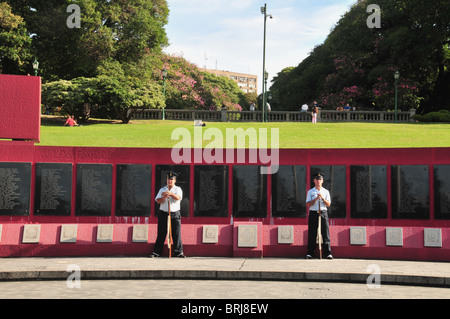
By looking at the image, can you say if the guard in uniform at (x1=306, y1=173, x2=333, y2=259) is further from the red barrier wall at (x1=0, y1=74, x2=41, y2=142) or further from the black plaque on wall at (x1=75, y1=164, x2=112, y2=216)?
the red barrier wall at (x1=0, y1=74, x2=41, y2=142)

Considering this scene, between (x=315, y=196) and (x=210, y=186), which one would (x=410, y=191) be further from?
(x=210, y=186)

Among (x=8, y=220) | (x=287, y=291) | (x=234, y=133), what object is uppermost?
(x=234, y=133)

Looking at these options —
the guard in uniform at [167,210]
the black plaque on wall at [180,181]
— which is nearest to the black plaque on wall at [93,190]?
the black plaque on wall at [180,181]

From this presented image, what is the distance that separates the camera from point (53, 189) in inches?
491

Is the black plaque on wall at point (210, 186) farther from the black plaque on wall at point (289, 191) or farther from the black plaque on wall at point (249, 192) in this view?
the black plaque on wall at point (289, 191)

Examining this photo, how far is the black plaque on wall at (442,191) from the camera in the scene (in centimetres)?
1205

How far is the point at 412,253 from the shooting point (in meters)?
11.7

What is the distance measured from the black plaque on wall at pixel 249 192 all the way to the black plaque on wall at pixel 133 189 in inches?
79.2

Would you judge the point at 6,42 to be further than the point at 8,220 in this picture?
Yes

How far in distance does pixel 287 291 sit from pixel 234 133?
67.7ft

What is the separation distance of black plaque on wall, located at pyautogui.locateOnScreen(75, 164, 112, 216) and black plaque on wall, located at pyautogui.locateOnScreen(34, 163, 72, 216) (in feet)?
0.79
